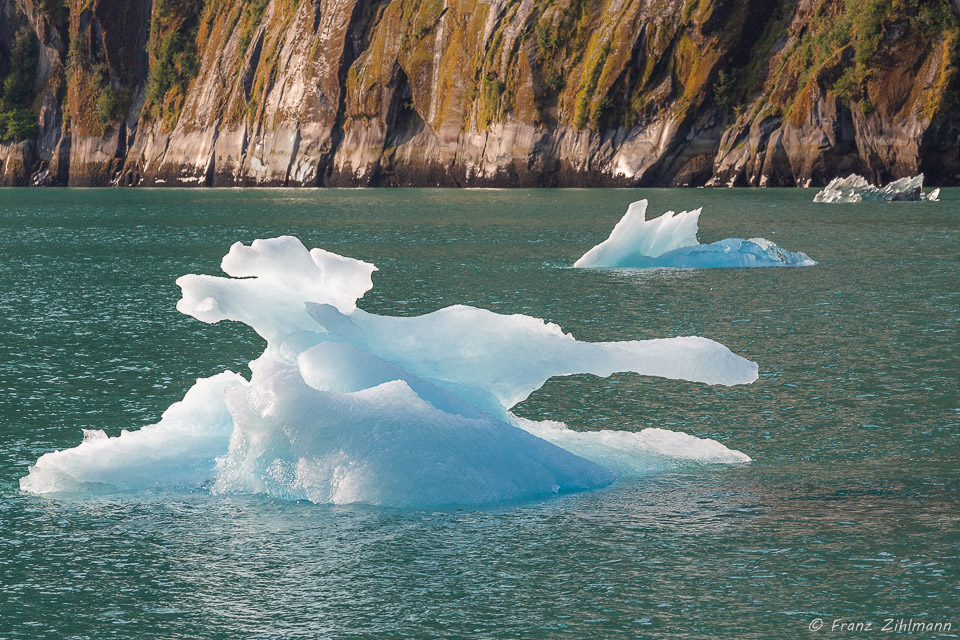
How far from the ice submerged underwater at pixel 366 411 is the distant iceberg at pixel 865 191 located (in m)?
53.3

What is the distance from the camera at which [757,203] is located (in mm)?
64250

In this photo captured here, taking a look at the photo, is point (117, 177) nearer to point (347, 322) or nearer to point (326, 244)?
point (326, 244)

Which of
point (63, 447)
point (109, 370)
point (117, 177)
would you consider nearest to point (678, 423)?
point (63, 447)

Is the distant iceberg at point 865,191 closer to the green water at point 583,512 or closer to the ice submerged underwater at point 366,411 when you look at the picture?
the green water at point 583,512

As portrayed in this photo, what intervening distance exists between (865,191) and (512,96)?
40.8m

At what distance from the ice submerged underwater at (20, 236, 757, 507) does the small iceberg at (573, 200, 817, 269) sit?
19854 mm

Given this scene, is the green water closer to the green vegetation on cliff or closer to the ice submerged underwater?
the ice submerged underwater

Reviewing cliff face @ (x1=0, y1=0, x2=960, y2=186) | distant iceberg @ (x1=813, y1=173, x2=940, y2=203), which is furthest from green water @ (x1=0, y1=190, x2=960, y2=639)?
cliff face @ (x1=0, y1=0, x2=960, y2=186)

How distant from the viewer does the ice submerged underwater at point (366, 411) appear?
992 centimetres

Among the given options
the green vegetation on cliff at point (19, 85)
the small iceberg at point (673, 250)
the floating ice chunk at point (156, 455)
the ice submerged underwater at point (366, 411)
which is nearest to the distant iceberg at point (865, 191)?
the small iceberg at point (673, 250)

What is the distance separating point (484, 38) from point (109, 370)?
87312 millimetres

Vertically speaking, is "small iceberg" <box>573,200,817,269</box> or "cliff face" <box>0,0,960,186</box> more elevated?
"cliff face" <box>0,0,960,186</box>

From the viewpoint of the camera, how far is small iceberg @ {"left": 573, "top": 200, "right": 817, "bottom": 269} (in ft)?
103

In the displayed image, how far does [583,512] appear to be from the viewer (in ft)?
32.0
